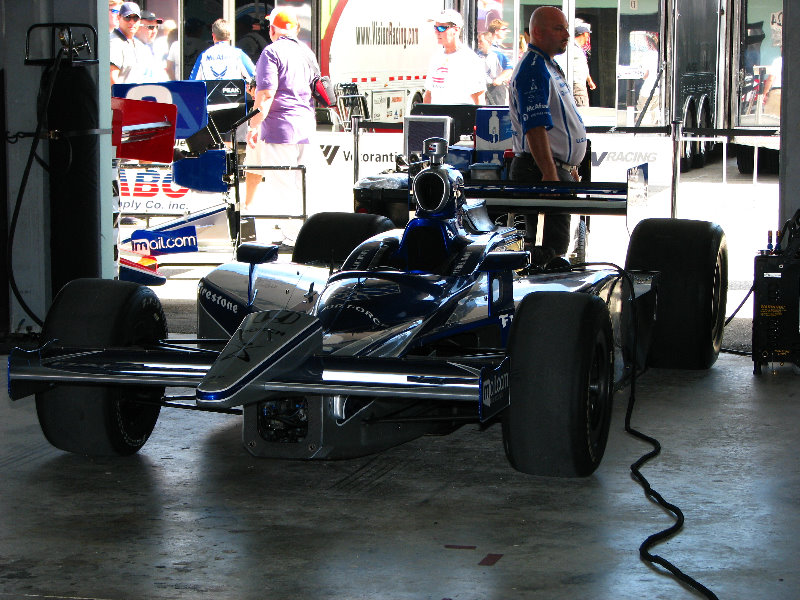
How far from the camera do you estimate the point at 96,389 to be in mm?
4809

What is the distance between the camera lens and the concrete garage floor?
371 cm

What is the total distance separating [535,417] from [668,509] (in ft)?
1.76

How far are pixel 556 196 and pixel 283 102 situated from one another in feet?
21.4

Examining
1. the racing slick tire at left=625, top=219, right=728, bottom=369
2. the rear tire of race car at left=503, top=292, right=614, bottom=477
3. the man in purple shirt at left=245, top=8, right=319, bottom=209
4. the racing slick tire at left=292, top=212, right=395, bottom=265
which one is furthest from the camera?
the man in purple shirt at left=245, top=8, right=319, bottom=209

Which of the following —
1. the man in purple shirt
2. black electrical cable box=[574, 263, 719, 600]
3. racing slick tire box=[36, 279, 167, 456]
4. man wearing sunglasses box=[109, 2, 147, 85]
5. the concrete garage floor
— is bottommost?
the concrete garage floor

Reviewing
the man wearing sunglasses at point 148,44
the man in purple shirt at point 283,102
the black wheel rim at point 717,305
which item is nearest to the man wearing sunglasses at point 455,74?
the man in purple shirt at point 283,102

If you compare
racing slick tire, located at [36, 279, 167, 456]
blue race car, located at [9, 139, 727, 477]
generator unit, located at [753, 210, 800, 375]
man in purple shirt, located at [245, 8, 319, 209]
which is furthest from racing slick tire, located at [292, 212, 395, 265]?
man in purple shirt, located at [245, 8, 319, 209]

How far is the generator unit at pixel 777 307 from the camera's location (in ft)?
21.8

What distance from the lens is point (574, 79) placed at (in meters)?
16.2

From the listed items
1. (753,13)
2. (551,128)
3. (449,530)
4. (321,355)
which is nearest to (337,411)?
(321,355)

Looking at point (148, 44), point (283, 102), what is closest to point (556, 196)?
point (283, 102)

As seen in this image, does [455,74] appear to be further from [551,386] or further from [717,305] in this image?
[551,386]

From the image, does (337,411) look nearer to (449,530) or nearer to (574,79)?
(449,530)

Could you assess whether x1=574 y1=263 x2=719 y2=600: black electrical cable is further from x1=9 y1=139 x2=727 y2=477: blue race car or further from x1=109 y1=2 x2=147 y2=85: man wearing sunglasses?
x1=109 y1=2 x2=147 y2=85: man wearing sunglasses
